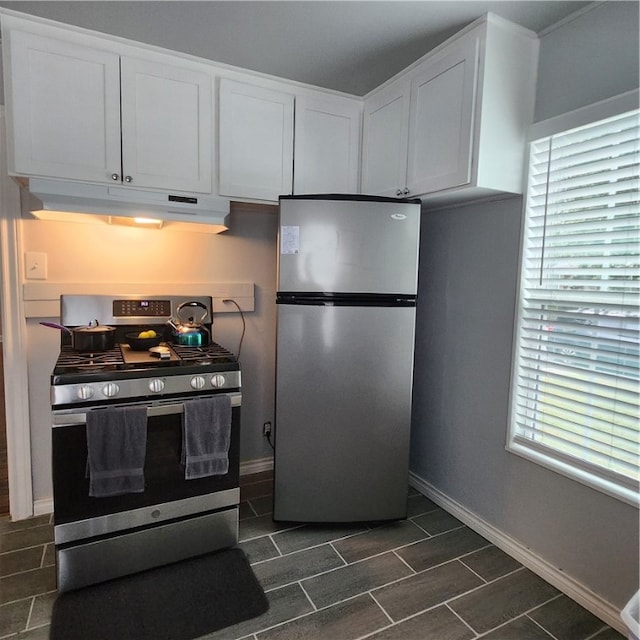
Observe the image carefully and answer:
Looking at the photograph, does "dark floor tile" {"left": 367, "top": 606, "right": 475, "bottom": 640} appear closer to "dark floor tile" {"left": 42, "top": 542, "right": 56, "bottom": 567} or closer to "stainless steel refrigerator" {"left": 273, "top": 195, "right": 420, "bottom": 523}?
"stainless steel refrigerator" {"left": 273, "top": 195, "right": 420, "bottom": 523}

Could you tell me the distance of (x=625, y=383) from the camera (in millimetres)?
1631

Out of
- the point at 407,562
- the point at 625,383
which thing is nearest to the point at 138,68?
the point at 625,383

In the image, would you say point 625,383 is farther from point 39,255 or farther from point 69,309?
point 39,255

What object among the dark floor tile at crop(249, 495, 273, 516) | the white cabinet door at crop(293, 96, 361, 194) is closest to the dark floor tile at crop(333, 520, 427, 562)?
the dark floor tile at crop(249, 495, 273, 516)

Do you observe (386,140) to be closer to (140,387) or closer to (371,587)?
(140,387)

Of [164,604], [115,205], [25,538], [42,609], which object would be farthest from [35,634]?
[115,205]

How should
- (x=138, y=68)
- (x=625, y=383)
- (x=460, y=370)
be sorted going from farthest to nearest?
(x=460, y=370) < (x=138, y=68) < (x=625, y=383)

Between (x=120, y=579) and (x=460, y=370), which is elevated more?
(x=460, y=370)

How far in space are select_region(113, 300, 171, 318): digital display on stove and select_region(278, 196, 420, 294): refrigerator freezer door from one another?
29.7 inches

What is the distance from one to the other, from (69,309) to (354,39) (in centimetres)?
187

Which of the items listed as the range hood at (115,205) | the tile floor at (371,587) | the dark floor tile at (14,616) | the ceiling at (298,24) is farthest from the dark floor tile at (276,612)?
the ceiling at (298,24)

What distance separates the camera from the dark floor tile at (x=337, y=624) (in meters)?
1.61

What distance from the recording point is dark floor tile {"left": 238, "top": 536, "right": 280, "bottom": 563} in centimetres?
204

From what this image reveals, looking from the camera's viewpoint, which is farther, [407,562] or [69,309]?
[69,309]
